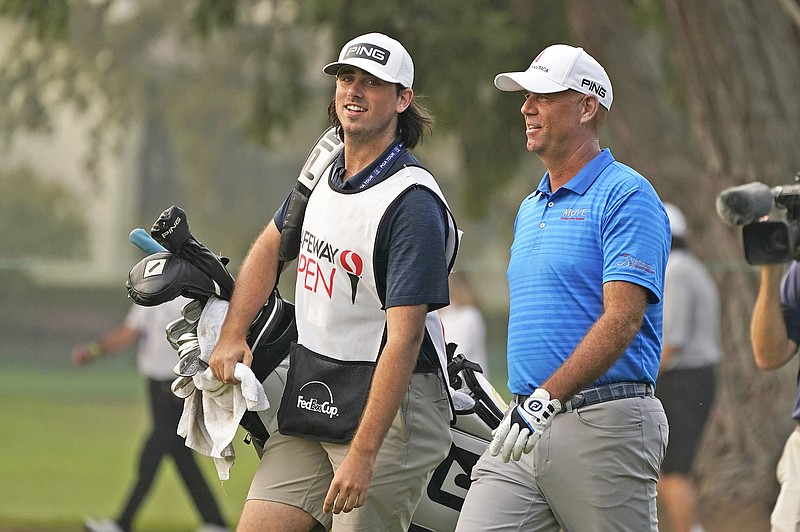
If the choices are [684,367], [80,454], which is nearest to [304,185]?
[684,367]

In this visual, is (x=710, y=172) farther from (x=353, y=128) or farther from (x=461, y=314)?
(x=353, y=128)

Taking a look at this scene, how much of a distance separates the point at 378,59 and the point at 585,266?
98 centimetres

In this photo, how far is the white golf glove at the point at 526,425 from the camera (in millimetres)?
3984

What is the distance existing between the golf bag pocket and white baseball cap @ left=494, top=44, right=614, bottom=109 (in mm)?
1034

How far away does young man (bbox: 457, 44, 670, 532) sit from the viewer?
13.4ft

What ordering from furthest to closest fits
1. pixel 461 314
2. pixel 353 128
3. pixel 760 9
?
pixel 760 9
pixel 461 314
pixel 353 128

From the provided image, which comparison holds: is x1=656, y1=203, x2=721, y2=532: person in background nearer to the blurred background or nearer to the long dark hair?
the blurred background

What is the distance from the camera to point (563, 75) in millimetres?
4395

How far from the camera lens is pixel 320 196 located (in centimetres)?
466

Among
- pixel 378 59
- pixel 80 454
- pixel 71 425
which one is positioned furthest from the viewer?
pixel 71 425

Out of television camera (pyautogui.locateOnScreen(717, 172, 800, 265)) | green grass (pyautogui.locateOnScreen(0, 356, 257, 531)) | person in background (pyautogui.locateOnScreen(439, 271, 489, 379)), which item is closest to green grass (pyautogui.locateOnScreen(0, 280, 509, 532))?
green grass (pyautogui.locateOnScreen(0, 356, 257, 531))

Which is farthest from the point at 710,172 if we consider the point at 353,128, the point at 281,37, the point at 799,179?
the point at 353,128

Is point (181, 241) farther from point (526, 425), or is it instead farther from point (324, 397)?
point (526, 425)

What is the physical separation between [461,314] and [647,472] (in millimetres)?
5432
